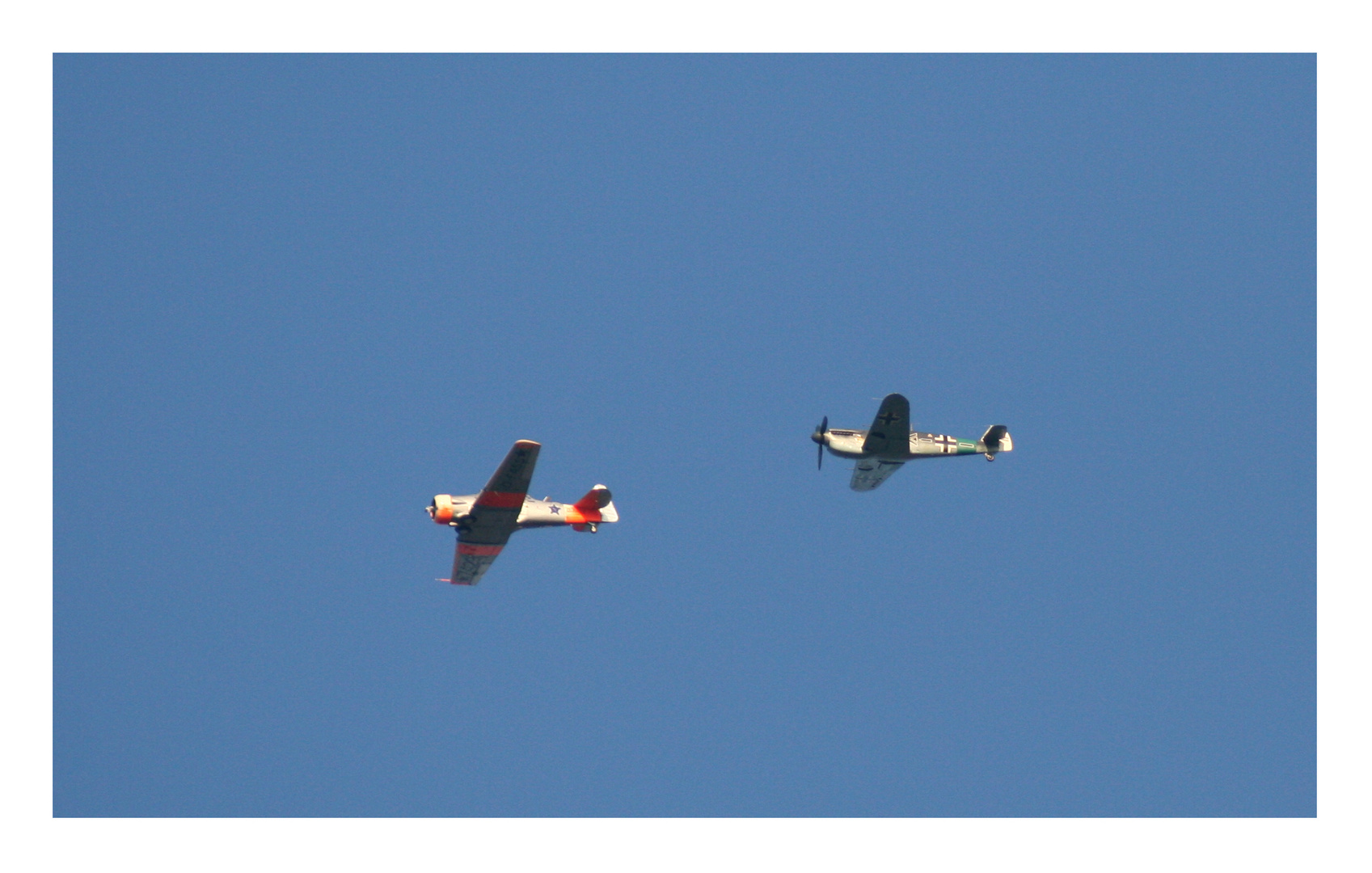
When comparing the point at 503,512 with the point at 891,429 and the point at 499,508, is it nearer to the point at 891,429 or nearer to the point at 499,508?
the point at 499,508

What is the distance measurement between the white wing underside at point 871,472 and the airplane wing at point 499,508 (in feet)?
44.3

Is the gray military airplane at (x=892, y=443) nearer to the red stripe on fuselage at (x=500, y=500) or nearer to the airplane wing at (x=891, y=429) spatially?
the airplane wing at (x=891, y=429)

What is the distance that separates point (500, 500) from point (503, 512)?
0.64m

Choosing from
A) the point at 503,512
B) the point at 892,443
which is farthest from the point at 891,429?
the point at 503,512

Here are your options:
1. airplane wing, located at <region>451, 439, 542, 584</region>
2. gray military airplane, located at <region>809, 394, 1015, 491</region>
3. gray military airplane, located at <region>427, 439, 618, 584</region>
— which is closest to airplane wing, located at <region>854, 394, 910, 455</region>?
gray military airplane, located at <region>809, 394, 1015, 491</region>

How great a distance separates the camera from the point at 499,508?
3919 cm

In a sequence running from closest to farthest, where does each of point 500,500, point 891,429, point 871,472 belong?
point 500,500
point 891,429
point 871,472

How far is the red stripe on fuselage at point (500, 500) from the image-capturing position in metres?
38.7
